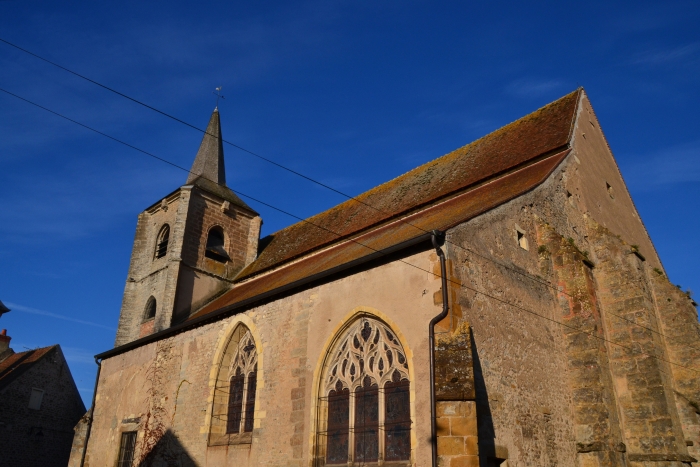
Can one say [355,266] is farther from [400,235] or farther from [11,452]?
[11,452]

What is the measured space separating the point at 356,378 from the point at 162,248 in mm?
11636

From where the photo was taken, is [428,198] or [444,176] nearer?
[428,198]

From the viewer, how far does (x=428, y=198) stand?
1414cm

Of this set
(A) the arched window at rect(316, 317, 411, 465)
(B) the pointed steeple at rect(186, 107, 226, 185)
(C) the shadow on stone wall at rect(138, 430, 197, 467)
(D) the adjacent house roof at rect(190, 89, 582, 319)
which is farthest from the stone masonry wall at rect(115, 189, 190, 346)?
(A) the arched window at rect(316, 317, 411, 465)

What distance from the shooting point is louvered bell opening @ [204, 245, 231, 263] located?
19.0 metres

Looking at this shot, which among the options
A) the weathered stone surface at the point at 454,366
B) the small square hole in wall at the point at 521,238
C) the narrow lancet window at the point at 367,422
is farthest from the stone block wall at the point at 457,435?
the small square hole in wall at the point at 521,238

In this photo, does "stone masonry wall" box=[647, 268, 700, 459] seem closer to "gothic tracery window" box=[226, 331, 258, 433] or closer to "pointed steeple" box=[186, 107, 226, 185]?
"gothic tracery window" box=[226, 331, 258, 433]

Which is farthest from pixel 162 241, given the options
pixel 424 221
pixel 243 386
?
pixel 424 221

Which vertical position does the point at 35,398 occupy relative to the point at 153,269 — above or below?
below

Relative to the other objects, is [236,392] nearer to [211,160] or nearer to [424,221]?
[424,221]

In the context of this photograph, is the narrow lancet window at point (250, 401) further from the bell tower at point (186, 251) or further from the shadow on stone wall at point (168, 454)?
the bell tower at point (186, 251)

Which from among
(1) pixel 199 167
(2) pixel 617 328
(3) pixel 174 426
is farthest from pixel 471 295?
(1) pixel 199 167

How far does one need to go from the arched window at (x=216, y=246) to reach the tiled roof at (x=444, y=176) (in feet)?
3.42

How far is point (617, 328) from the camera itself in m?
11.3
